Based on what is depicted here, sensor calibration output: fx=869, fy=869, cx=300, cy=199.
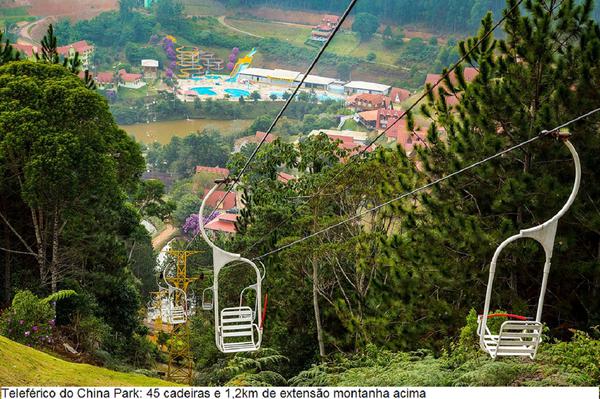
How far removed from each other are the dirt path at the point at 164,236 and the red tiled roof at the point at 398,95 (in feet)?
125

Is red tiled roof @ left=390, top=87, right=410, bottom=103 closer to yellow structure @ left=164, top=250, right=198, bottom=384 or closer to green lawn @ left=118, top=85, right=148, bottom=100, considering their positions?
green lawn @ left=118, top=85, right=148, bottom=100

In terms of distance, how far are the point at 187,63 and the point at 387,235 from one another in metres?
99.1

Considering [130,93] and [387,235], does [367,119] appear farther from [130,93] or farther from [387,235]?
[387,235]

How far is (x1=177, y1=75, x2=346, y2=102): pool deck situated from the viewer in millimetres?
99306

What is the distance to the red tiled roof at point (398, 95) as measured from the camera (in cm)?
8763

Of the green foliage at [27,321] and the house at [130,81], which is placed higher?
the green foliage at [27,321]

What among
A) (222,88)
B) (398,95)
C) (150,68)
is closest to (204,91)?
(222,88)

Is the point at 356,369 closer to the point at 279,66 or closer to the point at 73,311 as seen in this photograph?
the point at 73,311

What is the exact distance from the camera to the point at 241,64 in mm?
114062

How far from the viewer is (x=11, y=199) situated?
48.6 feet

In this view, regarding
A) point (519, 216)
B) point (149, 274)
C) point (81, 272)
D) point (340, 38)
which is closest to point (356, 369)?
point (519, 216)

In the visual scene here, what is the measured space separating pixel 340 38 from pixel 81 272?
10151 cm

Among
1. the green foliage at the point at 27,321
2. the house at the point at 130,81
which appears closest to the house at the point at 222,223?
the green foliage at the point at 27,321

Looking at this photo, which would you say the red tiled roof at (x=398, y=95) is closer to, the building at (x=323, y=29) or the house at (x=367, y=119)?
the house at (x=367, y=119)
